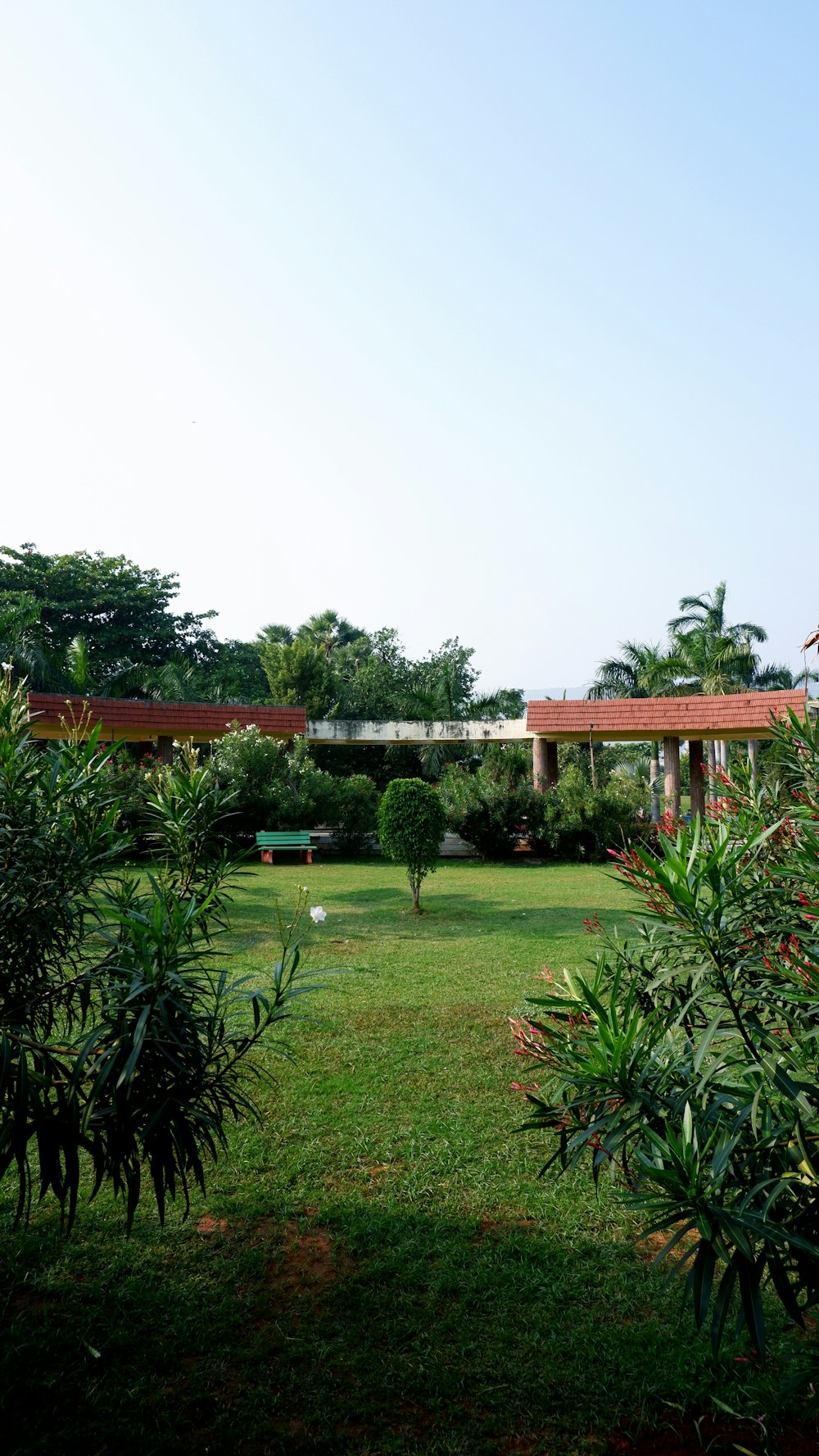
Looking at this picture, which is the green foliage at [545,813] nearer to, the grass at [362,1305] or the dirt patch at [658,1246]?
the grass at [362,1305]

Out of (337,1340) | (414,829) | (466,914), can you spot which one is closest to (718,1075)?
(337,1340)

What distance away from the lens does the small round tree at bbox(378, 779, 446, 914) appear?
36.7ft

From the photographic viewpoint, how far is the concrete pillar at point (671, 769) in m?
17.3

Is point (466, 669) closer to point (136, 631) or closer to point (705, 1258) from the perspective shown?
point (136, 631)

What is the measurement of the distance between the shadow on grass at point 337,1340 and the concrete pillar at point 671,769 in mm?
14516

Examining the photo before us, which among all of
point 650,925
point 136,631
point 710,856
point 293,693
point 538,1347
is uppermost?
point 136,631

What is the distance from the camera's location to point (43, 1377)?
2689 mm

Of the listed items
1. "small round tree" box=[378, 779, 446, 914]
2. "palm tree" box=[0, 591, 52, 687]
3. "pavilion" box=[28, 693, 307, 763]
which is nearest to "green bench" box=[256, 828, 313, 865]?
"pavilion" box=[28, 693, 307, 763]

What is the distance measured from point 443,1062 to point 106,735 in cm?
1412

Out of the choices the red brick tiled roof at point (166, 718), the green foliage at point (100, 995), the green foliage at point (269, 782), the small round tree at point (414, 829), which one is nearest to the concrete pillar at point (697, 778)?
the green foliage at point (269, 782)

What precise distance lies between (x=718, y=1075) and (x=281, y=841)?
14.5 m

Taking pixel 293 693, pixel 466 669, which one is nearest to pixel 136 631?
pixel 293 693

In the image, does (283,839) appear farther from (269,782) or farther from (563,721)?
(563,721)

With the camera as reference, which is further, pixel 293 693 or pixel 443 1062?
pixel 293 693
